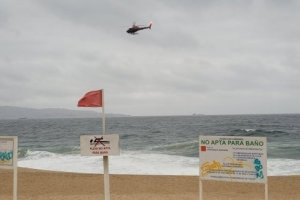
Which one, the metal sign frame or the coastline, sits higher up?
the metal sign frame

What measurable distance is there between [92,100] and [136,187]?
6986mm

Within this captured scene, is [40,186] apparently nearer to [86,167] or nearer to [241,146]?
[86,167]

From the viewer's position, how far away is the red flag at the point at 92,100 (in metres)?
9.75

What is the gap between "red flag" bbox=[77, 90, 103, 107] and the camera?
32.0ft

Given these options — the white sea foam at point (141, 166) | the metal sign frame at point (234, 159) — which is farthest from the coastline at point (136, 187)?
the metal sign frame at point (234, 159)

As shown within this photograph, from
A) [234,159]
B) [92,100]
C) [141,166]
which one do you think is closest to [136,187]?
[141,166]

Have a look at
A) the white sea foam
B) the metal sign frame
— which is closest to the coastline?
the white sea foam

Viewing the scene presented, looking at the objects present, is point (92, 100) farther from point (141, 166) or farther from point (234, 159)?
point (141, 166)

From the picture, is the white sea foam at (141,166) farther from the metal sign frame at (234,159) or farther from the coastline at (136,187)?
the metal sign frame at (234,159)

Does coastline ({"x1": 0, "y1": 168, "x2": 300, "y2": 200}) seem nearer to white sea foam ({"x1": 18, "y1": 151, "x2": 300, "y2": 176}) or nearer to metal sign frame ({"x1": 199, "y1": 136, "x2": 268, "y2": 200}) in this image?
white sea foam ({"x1": 18, "y1": 151, "x2": 300, "y2": 176})

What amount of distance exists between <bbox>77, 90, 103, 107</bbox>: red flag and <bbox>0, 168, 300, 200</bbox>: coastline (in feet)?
14.7

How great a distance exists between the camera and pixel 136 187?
1602 cm

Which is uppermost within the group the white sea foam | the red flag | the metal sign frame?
the red flag

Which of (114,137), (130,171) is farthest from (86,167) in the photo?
(114,137)
